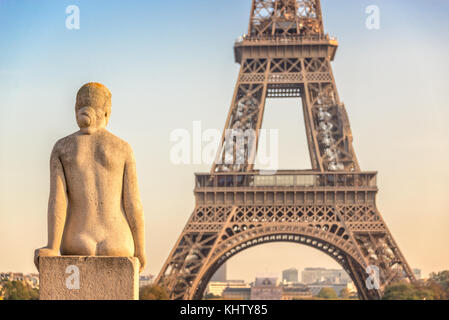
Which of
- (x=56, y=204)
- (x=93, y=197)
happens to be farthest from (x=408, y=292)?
(x=56, y=204)

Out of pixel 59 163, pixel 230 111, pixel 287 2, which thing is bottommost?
pixel 59 163

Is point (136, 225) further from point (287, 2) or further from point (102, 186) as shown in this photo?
point (287, 2)

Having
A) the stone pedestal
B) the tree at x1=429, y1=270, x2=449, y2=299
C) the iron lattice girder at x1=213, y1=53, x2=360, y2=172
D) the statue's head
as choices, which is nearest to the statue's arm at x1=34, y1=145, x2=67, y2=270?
the stone pedestal

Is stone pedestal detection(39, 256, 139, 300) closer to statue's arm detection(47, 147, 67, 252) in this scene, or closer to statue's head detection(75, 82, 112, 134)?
statue's arm detection(47, 147, 67, 252)
